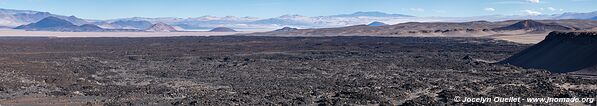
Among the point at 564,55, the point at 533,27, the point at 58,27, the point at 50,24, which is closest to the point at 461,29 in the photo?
the point at 533,27

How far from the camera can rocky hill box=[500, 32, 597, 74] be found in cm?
2489

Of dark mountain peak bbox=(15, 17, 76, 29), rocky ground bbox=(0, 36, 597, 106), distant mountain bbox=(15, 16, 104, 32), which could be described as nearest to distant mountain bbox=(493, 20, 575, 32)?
rocky ground bbox=(0, 36, 597, 106)

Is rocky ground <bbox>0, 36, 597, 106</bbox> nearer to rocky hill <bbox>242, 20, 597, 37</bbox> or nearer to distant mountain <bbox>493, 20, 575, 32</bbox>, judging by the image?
rocky hill <bbox>242, 20, 597, 37</bbox>

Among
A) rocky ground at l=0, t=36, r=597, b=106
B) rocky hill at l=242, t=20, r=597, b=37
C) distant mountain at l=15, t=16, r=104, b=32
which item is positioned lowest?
distant mountain at l=15, t=16, r=104, b=32

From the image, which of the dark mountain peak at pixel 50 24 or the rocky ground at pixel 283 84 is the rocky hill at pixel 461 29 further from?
the dark mountain peak at pixel 50 24

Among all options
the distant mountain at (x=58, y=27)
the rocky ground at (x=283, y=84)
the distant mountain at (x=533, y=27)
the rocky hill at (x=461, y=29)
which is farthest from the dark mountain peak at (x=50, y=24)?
the rocky ground at (x=283, y=84)

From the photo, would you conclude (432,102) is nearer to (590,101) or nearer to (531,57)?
(590,101)

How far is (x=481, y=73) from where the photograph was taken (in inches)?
1006

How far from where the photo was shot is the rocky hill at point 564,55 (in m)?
24.9

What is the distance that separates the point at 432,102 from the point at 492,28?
84.3m

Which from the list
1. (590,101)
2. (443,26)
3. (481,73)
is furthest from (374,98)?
(443,26)

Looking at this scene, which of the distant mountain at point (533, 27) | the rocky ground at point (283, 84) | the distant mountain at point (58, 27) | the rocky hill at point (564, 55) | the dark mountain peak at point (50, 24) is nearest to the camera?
the rocky ground at point (283, 84)

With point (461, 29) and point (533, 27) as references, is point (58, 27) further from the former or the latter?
point (533, 27)

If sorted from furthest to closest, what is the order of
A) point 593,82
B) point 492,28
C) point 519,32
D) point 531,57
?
point 492,28 → point 519,32 → point 531,57 → point 593,82
